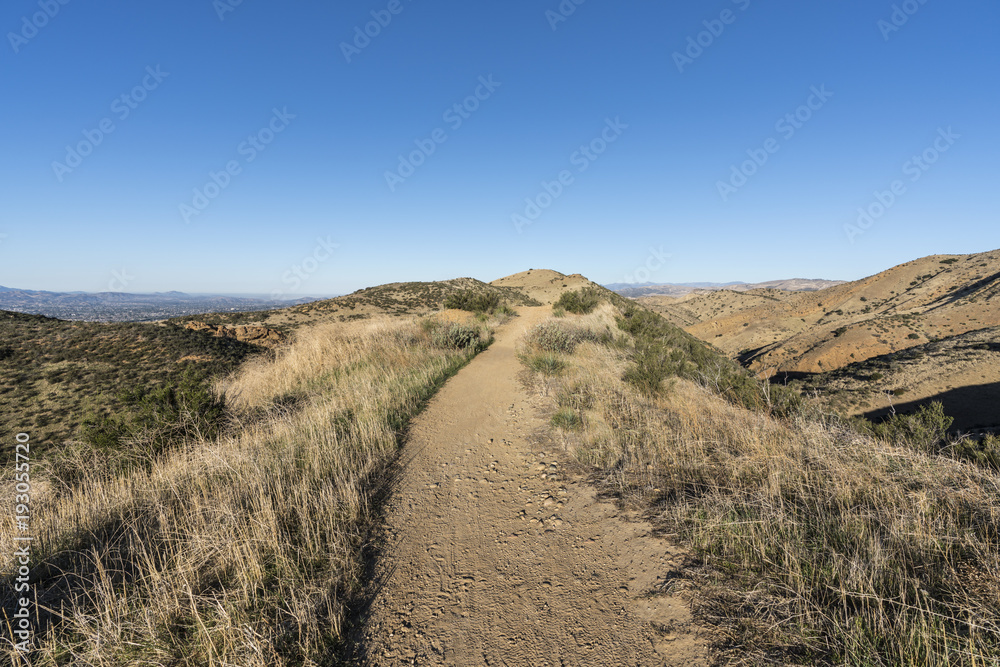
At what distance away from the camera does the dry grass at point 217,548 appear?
6.84 ft

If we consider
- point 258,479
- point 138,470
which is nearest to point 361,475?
point 258,479

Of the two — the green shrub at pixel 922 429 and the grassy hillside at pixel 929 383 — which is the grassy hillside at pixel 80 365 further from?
the grassy hillside at pixel 929 383

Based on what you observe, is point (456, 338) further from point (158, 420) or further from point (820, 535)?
point (820, 535)

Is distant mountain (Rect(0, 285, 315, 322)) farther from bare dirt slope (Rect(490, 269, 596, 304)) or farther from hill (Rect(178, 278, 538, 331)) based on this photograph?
bare dirt slope (Rect(490, 269, 596, 304))

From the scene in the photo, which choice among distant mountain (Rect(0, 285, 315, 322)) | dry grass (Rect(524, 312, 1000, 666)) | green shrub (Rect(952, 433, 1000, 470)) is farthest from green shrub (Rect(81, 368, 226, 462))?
distant mountain (Rect(0, 285, 315, 322))

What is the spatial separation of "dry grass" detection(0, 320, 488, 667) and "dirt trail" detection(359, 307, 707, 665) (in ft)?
1.45

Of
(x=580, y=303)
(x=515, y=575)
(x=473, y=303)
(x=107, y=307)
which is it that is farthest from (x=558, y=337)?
(x=107, y=307)

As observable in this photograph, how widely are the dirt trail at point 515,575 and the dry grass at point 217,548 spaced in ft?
1.45

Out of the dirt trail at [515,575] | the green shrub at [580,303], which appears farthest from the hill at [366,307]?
the dirt trail at [515,575]

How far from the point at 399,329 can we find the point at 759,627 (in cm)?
1134

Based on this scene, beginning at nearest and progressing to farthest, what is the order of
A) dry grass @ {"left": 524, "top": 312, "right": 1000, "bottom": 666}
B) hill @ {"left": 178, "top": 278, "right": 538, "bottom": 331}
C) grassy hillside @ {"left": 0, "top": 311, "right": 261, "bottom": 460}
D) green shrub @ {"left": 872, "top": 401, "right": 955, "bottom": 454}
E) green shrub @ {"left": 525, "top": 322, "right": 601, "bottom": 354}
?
dry grass @ {"left": 524, "top": 312, "right": 1000, "bottom": 666} → green shrub @ {"left": 872, "top": 401, "right": 955, "bottom": 454} → grassy hillside @ {"left": 0, "top": 311, "right": 261, "bottom": 460} → green shrub @ {"left": 525, "top": 322, "right": 601, "bottom": 354} → hill @ {"left": 178, "top": 278, "right": 538, "bottom": 331}

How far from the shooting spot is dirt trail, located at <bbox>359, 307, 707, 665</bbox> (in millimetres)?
2215

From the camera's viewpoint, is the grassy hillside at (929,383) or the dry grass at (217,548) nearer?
the dry grass at (217,548)

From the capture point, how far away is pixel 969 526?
9.05 feet
